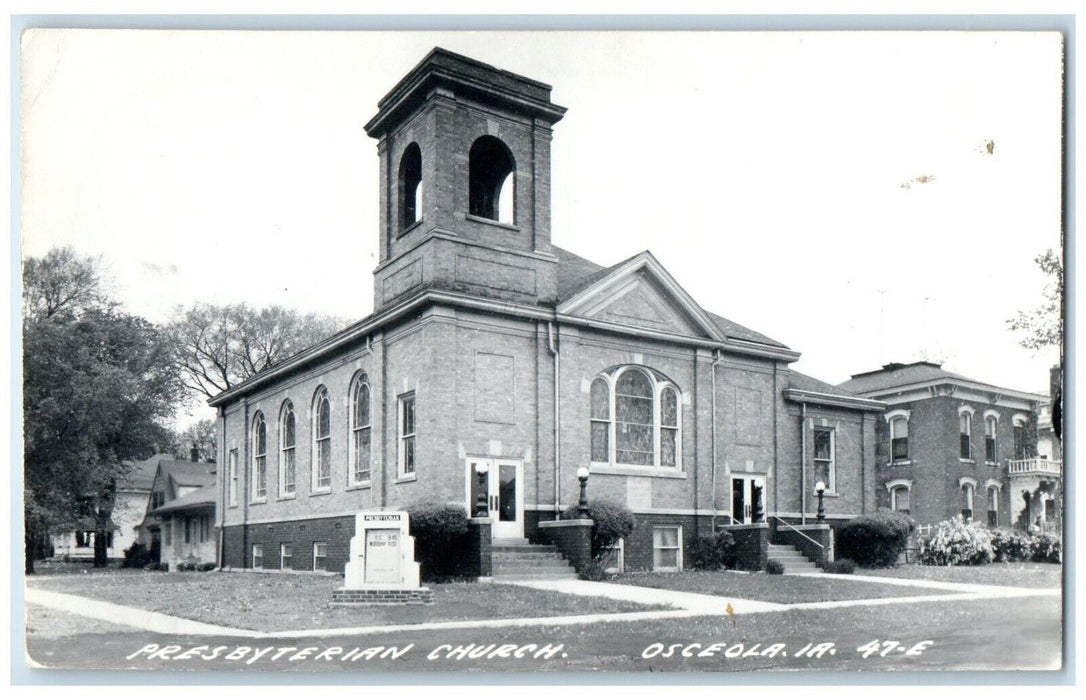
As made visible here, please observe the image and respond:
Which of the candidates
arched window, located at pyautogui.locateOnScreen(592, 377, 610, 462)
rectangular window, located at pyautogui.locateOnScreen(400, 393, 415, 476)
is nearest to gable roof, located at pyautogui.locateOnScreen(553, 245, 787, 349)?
arched window, located at pyautogui.locateOnScreen(592, 377, 610, 462)

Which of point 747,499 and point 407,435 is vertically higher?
point 407,435

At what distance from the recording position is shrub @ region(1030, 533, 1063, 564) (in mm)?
13137

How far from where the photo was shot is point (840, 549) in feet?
59.5

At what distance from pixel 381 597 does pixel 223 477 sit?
6.73 meters

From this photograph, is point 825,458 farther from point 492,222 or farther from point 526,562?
point 492,222

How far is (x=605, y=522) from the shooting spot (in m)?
16.3

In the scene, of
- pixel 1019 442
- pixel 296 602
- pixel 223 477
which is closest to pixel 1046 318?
pixel 1019 442

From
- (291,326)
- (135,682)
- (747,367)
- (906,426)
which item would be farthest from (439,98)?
(906,426)

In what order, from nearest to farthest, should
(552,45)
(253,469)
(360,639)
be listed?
(360,639) → (552,45) → (253,469)

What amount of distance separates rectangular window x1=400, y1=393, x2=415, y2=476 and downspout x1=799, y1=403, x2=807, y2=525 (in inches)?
266

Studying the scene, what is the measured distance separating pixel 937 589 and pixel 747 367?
4.72 meters

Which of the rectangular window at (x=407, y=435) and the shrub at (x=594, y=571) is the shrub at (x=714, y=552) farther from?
the rectangular window at (x=407, y=435)

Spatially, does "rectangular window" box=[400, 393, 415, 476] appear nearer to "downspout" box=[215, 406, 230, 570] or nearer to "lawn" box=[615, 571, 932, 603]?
"downspout" box=[215, 406, 230, 570]

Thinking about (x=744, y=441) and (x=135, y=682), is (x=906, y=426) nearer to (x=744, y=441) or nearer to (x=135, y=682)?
(x=744, y=441)
